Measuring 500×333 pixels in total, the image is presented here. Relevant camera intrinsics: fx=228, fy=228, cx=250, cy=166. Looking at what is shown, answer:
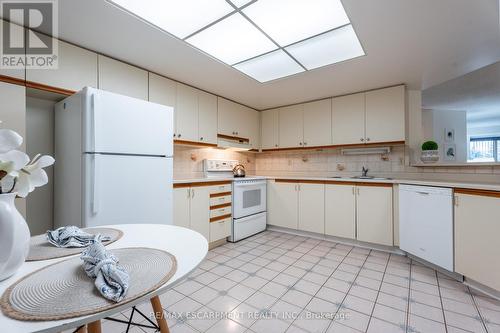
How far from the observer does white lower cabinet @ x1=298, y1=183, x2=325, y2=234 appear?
328 centimetres

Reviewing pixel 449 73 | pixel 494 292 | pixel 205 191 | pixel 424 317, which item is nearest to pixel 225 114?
pixel 205 191

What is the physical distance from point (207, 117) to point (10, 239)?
2.79 m

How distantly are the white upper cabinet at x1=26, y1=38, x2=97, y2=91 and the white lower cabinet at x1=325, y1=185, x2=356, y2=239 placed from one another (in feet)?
9.96

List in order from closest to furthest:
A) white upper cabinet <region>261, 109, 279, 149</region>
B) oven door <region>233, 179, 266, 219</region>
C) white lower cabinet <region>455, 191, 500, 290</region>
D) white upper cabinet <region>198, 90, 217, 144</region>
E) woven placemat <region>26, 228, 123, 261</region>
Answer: woven placemat <region>26, 228, 123, 261</region> → white lower cabinet <region>455, 191, 500, 290</region> → white upper cabinet <region>198, 90, 217, 144</region> → oven door <region>233, 179, 266, 219</region> → white upper cabinet <region>261, 109, 279, 149</region>

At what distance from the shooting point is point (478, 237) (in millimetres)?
1867

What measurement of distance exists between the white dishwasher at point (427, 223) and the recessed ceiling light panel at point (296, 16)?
6.02 feet

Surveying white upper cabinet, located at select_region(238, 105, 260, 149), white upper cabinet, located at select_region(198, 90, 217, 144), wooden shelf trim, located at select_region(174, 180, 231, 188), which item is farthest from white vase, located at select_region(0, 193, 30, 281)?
white upper cabinet, located at select_region(238, 105, 260, 149)

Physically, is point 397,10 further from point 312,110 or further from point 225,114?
point 225,114

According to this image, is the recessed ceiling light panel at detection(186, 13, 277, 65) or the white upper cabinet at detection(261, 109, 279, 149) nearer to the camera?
the recessed ceiling light panel at detection(186, 13, 277, 65)

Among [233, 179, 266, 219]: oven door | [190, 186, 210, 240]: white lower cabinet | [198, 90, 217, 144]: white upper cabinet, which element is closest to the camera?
[190, 186, 210, 240]: white lower cabinet

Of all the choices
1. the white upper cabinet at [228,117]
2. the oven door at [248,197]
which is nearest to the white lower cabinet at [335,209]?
the oven door at [248,197]

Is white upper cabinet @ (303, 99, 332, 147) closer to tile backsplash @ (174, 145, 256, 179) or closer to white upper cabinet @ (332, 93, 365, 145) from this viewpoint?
white upper cabinet @ (332, 93, 365, 145)

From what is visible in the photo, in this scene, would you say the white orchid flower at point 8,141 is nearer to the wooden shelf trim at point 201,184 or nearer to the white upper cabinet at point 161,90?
the wooden shelf trim at point 201,184

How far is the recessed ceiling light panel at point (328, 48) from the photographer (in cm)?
192
